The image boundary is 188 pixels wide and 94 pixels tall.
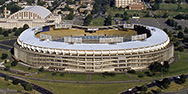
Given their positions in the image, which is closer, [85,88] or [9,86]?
[85,88]

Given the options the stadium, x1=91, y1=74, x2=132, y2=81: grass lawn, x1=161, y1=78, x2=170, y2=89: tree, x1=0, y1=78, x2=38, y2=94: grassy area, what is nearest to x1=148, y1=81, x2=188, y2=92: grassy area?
x1=161, y1=78, x2=170, y2=89: tree

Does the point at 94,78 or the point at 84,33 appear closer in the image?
the point at 94,78

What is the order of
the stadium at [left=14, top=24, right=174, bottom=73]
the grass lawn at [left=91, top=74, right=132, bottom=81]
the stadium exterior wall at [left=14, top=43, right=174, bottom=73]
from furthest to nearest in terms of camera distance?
the stadium at [left=14, top=24, right=174, bottom=73] < the stadium exterior wall at [left=14, top=43, right=174, bottom=73] < the grass lawn at [left=91, top=74, right=132, bottom=81]

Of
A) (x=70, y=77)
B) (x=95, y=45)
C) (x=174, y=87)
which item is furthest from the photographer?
(x=95, y=45)

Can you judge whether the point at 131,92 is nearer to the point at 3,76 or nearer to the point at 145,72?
the point at 145,72

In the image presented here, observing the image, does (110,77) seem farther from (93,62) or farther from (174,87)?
(174,87)

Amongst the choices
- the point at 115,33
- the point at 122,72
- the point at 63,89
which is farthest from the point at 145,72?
the point at 115,33

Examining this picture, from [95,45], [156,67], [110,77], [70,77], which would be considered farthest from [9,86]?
[156,67]

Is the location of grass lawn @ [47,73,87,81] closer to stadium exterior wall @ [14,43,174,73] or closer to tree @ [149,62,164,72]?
stadium exterior wall @ [14,43,174,73]

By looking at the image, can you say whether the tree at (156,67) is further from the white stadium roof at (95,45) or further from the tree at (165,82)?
the tree at (165,82)
